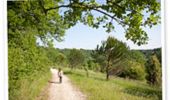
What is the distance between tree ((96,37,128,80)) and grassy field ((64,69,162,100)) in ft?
0.16

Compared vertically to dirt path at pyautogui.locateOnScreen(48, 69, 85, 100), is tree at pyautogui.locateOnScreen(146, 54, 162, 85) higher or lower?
higher

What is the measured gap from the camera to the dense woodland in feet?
6.68

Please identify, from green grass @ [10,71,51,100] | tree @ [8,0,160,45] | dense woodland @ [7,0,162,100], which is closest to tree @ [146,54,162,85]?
dense woodland @ [7,0,162,100]

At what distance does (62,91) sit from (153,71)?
1.51 feet

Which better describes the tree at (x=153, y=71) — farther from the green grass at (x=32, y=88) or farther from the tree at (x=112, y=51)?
the green grass at (x=32, y=88)

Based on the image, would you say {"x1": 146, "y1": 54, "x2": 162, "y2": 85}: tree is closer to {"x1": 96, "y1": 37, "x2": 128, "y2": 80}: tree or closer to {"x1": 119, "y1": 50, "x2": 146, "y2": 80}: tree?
{"x1": 119, "y1": 50, "x2": 146, "y2": 80}: tree

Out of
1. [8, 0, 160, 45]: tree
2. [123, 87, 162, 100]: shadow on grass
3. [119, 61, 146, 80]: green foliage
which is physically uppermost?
[8, 0, 160, 45]: tree

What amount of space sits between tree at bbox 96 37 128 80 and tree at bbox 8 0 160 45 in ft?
0.18

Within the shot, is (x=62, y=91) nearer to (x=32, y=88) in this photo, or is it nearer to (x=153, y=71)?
(x=32, y=88)

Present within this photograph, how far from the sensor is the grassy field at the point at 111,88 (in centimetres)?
203

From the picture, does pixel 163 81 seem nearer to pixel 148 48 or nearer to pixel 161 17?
pixel 148 48

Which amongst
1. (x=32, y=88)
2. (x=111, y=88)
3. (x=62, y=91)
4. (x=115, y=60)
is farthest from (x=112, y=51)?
(x=32, y=88)

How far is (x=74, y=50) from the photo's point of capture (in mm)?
2064

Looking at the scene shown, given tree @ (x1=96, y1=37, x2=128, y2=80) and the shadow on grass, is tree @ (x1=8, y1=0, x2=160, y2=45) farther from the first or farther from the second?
the shadow on grass
